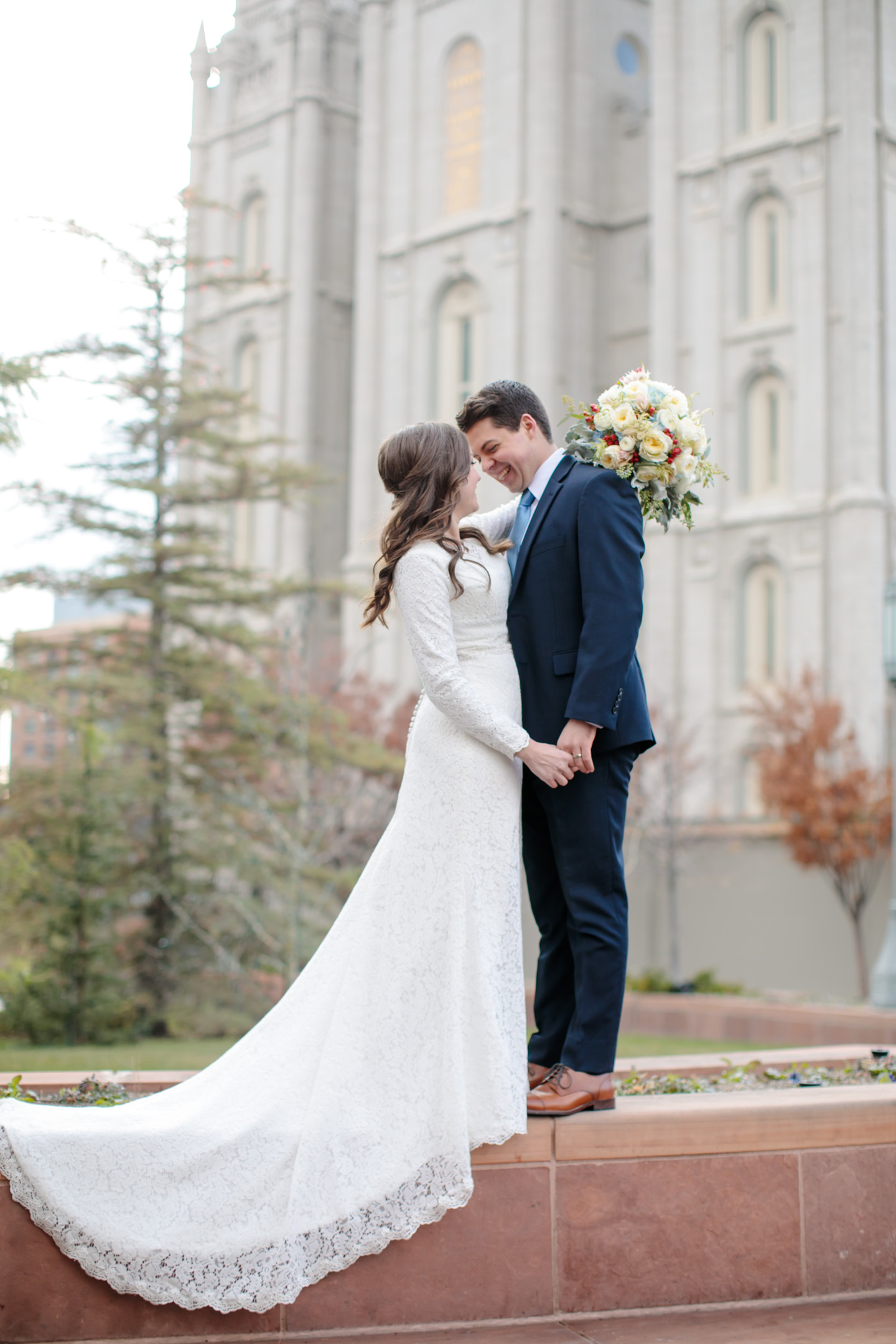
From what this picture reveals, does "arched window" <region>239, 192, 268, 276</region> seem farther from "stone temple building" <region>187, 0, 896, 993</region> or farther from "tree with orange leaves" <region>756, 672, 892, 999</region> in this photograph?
"tree with orange leaves" <region>756, 672, 892, 999</region>

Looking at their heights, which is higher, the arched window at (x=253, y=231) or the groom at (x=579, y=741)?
the arched window at (x=253, y=231)

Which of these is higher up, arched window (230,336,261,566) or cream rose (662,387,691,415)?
arched window (230,336,261,566)

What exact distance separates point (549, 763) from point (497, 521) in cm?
104

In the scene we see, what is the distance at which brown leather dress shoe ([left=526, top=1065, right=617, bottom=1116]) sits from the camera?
400 cm

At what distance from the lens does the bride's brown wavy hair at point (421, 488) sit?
417 centimetres

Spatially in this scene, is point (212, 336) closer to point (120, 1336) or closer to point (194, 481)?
point (194, 481)

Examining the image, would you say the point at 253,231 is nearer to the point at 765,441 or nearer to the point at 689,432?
the point at 765,441

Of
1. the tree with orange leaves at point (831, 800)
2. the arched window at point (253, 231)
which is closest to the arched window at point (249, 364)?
the arched window at point (253, 231)

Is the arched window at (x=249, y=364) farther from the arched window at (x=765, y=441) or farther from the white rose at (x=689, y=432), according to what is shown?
the white rose at (x=689, y=432)

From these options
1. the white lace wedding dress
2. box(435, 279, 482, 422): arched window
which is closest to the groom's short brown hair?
the white lace wedding dress

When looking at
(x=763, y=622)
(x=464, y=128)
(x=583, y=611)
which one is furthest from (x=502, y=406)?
(x=464, y=128)

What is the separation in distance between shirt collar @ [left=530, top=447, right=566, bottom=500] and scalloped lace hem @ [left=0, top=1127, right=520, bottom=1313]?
A: 214 cm

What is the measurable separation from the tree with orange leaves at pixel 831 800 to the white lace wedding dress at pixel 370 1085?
21.9 metres

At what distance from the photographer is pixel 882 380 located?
32750mm
